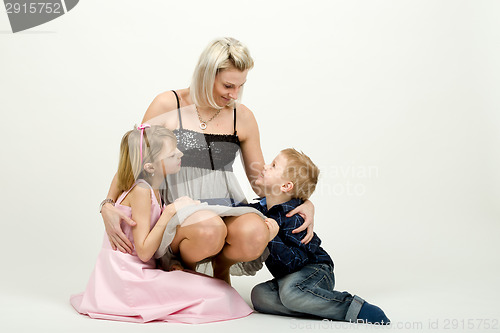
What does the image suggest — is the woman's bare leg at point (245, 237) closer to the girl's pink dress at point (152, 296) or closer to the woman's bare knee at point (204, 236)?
the woman's bare knee at point (204, 236)

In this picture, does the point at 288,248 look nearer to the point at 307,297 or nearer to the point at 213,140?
the point at 307,297

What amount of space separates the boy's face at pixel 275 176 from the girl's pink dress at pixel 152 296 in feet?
1.66

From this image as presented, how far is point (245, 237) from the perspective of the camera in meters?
2.88

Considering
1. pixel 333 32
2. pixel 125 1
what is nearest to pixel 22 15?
pixel 125 1

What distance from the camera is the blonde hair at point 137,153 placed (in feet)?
Result: 9.92

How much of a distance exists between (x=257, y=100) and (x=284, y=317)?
7.55 feet

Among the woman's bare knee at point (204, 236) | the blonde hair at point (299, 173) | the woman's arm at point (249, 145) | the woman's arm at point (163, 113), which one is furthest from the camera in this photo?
the woman's arm at point (249, 145)

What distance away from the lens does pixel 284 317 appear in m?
3.00

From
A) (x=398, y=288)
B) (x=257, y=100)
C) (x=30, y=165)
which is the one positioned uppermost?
(x=257, y=100)

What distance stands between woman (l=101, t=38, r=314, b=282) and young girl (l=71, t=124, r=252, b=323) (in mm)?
81

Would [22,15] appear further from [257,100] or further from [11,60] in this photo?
[257,100]

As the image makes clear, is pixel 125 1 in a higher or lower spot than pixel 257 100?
higher

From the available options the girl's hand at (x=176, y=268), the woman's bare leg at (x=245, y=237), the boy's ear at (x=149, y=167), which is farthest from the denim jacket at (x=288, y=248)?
the boy's ear at (x=149, y=167)

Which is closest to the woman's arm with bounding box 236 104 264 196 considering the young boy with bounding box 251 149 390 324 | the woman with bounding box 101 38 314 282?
the woman with bounding box 101 38 314 282
